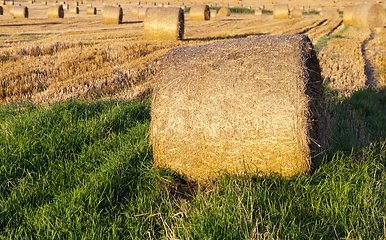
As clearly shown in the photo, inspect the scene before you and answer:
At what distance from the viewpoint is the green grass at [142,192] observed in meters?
2.26

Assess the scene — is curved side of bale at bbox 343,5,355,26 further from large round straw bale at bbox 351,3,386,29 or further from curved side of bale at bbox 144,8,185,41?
curved side of bale at bbox 144,8,185,41

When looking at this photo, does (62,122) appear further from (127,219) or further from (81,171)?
(127,219)

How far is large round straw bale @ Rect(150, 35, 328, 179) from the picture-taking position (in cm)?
307

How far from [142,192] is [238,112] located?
48.4 inches

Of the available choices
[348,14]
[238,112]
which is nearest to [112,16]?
[348,14]

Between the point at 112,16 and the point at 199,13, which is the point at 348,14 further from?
the point at 112,16

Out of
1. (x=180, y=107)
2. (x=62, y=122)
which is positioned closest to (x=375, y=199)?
(x=180, y=107)

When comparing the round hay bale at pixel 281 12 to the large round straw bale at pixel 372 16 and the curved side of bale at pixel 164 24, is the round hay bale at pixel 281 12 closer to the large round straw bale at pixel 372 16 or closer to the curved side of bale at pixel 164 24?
the large round straw bale at pixel 372 16

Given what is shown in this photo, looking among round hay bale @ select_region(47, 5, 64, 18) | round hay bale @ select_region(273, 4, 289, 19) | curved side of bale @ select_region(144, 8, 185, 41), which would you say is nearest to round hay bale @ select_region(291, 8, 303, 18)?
round hay bale @ select_region(273, 4, 289, 19)

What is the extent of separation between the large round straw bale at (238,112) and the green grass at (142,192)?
7.8 inches

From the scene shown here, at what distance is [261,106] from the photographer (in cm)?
309

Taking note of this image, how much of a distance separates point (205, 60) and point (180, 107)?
0.65m

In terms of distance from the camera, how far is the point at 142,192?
291 cm

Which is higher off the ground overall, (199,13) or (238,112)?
(199,13)
